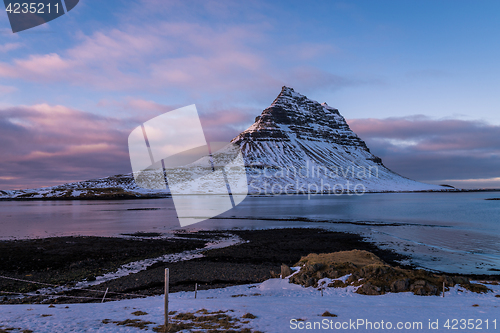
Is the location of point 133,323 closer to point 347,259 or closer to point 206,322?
point 206,322

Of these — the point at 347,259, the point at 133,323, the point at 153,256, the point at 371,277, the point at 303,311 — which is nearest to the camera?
the point at 133,323

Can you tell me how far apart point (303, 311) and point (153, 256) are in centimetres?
1952

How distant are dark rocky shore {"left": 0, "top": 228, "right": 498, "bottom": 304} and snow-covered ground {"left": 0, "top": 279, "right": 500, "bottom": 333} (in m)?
3.39

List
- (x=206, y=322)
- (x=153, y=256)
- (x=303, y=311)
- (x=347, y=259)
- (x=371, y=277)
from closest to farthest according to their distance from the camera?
(x=206, y=322)
(x=303, y=311)
(x=371, y=277)
(x=347, y=259)
(x=153, y=256)

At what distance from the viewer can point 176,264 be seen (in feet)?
80.7

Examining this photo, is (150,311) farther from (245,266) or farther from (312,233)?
(312,233)

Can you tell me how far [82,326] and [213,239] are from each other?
93.3 ft

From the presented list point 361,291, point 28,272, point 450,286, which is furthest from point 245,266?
point 28,272

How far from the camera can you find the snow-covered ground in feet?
35.4

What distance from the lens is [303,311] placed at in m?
12.6

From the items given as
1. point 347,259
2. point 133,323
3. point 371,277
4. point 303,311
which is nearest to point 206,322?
point 133,323

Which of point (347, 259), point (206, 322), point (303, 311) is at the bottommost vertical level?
point (303, 311)

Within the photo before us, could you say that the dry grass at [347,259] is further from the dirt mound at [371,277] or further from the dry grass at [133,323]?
the dry grass at [133,323]

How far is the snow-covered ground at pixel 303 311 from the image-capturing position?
35.4 feet
